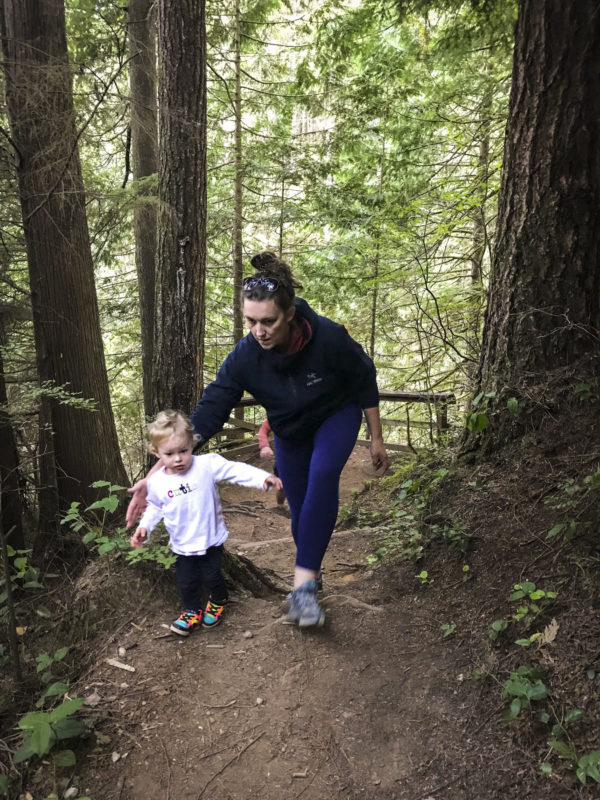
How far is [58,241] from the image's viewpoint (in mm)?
5504

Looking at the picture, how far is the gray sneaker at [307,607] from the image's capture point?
9.39 ft

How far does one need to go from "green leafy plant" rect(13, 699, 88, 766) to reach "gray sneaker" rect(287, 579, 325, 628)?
1152 mm

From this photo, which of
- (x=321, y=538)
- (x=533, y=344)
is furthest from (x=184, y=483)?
(x=533, y=344)

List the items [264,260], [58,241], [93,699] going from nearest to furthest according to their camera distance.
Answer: [93,699]
[264,260]
[58,241]

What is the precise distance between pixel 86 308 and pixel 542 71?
15.9ft

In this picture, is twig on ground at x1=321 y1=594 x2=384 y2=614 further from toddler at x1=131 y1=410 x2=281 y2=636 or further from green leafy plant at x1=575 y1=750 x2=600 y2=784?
green leafy plant at x1=575 y1=750 x2=600 y2=784

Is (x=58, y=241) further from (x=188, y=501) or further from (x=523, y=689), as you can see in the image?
(x=523, y=689)

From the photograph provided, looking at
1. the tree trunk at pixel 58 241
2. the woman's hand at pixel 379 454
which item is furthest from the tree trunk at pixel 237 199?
the woman's hand at pixel 379 454

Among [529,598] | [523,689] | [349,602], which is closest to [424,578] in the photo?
[349,602]

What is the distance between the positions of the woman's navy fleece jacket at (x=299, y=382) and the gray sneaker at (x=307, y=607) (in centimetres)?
86

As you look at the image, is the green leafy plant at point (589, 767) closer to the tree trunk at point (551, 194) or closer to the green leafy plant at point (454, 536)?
the green leafy plant at point (454, 536)

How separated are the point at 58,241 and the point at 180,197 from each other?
1.92 meters

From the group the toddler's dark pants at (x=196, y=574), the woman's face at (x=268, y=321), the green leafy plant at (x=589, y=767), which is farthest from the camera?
the toddler's dark pants at (x=196, y=574)

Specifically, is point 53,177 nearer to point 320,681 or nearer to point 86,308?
point 86,308
